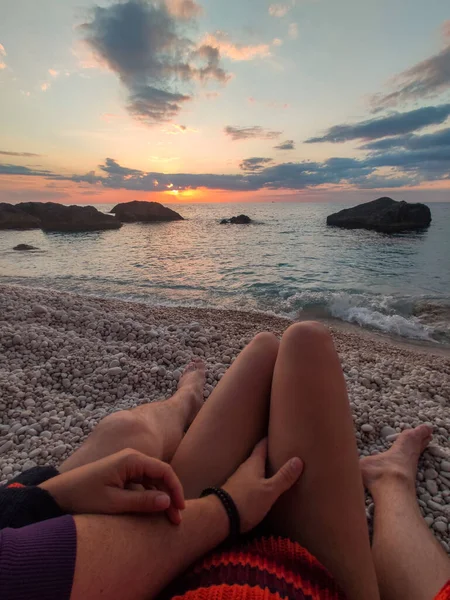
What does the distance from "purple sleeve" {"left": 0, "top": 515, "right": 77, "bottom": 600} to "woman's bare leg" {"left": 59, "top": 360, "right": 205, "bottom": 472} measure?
0.65 meters

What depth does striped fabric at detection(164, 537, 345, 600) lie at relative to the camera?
951 millimetres

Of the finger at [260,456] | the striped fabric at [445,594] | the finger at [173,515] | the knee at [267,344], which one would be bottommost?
the finger at [260,456]

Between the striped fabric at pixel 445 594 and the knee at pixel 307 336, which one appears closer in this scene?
the striped fabric at pixel 445 594

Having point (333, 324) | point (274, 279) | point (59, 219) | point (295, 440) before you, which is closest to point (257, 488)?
point (295, 440)

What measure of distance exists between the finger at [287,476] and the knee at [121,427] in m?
0.65

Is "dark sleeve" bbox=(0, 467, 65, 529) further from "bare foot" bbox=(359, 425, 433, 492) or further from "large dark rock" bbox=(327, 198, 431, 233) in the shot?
"large dark rock" bbox=(327, 198, 431, 233)

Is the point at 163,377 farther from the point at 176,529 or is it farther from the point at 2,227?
the point at 2,227

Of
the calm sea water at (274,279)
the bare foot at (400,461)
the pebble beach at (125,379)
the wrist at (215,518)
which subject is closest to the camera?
the wrist at (215,518)

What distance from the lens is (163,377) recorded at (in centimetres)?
347

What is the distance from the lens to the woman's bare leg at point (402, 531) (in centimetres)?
140

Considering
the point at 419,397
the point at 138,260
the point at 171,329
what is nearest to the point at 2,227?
the point at 138,260

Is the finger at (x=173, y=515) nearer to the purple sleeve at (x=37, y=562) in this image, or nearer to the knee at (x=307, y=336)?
the purple sleeve at (x=37, y=562)

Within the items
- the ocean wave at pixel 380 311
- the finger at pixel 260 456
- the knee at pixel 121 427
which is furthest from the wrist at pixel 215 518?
the ocean wave at pixel 380 311

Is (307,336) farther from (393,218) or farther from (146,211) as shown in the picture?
(146,211)
